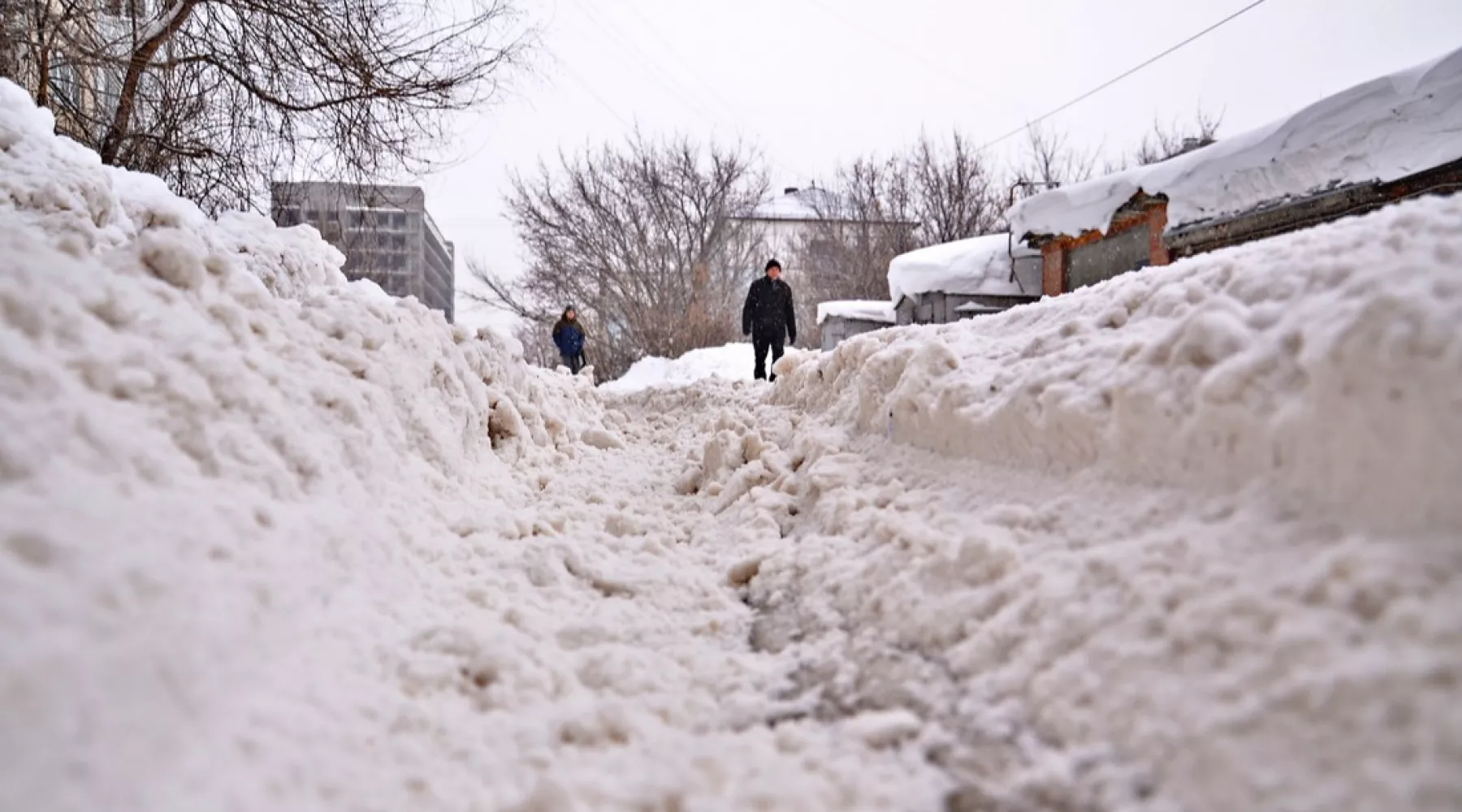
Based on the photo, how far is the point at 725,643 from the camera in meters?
2.11

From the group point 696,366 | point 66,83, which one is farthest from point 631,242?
point 66,83

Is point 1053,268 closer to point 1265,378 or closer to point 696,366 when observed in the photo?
point 696,366

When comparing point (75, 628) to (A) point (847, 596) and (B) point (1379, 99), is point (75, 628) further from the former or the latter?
(B) point (1379, 99)

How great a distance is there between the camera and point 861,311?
1639cm

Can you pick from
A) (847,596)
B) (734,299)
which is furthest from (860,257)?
(847,596)

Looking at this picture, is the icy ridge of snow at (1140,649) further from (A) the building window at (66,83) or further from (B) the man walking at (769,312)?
(B) the man walking at (769,312)

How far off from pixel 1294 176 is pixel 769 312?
566 centimetres

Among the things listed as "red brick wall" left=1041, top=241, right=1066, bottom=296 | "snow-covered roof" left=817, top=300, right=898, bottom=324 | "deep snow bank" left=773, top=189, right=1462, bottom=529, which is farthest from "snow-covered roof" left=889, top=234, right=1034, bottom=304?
"deep snow bank" left=773, top=189, right=1462, bottom=529

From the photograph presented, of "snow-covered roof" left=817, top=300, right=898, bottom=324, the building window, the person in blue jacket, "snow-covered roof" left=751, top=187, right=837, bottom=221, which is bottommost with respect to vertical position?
the person in blue jacket

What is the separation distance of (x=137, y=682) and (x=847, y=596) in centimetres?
165

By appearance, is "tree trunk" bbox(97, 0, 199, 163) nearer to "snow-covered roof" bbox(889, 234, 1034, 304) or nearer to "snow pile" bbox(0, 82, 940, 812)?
"snow pile" bbox(0, 82, 940, 812)

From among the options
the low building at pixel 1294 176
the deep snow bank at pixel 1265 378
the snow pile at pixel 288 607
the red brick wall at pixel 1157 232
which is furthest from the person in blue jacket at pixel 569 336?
the deep snow bank at pixel 1265 378

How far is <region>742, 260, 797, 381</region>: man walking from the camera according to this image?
9.77 metres

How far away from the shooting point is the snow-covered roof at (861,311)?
1614cm
